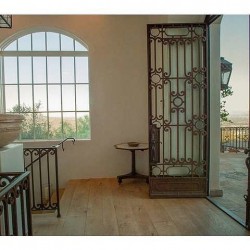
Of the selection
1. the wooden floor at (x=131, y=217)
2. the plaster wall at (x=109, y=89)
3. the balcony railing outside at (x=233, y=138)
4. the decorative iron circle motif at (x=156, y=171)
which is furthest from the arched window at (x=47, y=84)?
the balcony railing outside at (x=233, y=138)

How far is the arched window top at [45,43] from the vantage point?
4672 mm

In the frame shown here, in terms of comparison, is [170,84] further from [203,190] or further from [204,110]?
[203,190]

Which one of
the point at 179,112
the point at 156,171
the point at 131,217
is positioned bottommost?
the point at 131,217

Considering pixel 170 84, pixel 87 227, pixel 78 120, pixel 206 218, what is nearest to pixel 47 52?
pixel 78 120

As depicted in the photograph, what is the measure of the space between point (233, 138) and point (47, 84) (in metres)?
6.39

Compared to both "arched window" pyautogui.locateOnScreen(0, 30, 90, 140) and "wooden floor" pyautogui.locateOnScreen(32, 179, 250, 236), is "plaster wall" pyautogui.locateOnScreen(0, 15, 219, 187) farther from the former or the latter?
"wooden floor" pyautogui.locateOnScreen(32, 179, 250, 236)

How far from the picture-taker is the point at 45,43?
4.71m

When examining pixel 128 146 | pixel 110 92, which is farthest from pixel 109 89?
pixel 128 146

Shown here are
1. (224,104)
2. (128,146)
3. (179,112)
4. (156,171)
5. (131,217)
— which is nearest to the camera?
(131,217)

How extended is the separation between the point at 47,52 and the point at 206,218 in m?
3.77

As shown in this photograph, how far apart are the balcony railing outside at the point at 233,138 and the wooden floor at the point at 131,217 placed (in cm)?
530

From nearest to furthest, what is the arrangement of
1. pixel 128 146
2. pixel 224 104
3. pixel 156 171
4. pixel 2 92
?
pixel 156 171 → pixel 128 146 → pixel 2 92 → pixel 224 104

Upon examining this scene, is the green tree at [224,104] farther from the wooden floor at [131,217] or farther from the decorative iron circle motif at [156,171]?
the wooden floor at [131,217]

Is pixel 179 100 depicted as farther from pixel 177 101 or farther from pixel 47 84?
pixel 47 84
